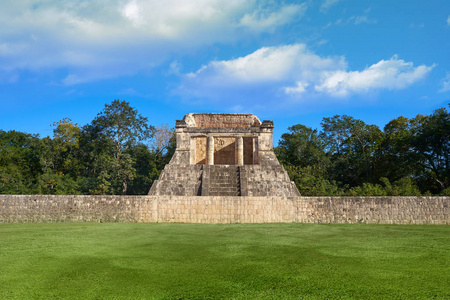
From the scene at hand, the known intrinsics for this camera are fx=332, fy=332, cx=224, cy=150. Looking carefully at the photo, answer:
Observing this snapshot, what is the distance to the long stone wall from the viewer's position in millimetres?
9750

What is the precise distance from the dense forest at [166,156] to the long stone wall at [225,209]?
9835 mm

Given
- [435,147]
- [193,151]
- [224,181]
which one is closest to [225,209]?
[224,181]

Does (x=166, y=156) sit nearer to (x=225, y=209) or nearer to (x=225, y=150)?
(x=225, y=150)

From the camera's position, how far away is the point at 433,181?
904 inches

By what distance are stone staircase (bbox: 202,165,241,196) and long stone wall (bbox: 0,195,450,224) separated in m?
3.22

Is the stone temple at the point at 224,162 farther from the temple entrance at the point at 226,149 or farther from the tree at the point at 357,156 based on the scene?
the tree at the point at 357,156

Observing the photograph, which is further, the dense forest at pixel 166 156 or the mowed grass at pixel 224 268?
the dense forest at pixel 166 156

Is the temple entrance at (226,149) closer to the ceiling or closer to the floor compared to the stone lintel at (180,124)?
closer to the floor

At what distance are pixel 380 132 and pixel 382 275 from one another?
25201mm

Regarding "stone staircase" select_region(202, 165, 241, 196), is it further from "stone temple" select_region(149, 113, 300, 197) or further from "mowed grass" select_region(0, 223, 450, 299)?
"mowed grass" select_region(0, 223, 450, 299)

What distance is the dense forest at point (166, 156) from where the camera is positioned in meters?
22.3

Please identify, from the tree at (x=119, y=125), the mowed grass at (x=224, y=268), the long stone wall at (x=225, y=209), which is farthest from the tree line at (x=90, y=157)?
the mowed grass at (x=224, y=268)

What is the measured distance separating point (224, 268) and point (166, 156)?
84.8 ft

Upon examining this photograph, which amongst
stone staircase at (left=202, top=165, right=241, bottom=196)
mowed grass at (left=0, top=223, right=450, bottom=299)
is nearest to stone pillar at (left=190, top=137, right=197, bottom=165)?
stone staircase at (left=202, top=165, right=241, bottom=196)
